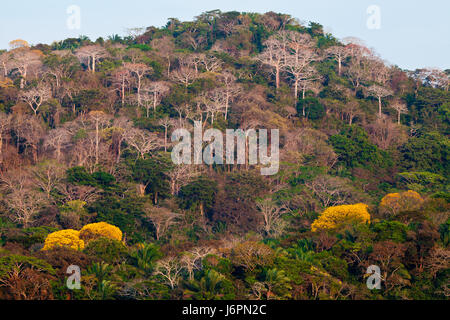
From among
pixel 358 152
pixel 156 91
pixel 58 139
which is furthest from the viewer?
pixel 156 91

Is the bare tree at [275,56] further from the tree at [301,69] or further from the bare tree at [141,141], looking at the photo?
the bare tree at [141,141]

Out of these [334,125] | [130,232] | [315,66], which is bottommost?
[130,232]

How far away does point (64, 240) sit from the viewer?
42000 mm

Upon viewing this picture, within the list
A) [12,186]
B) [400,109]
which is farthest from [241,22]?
[12,186]

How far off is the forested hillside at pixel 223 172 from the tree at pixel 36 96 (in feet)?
0.53

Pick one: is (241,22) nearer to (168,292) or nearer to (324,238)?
(324,238)

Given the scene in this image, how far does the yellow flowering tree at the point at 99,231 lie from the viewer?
43981 mm

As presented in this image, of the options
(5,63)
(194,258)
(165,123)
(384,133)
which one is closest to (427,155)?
(384,133)

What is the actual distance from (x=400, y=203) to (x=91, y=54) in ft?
137

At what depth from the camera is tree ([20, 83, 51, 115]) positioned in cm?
6469

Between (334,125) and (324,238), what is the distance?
2629 centimetres

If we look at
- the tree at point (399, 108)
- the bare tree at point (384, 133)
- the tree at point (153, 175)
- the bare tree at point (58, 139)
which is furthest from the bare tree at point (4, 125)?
the tree at point (399, 108)

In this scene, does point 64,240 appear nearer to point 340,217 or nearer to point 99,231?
point 99,231

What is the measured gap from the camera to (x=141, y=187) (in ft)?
178
